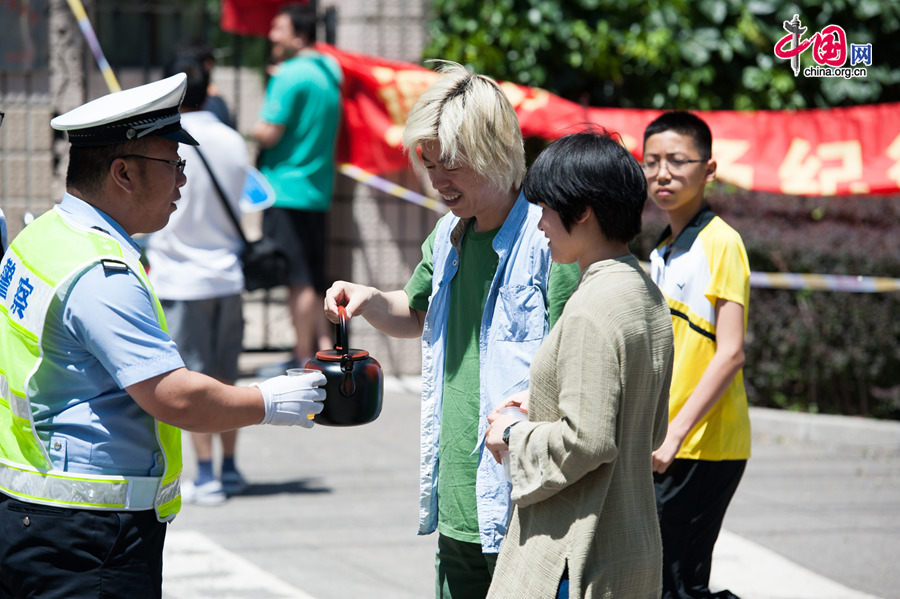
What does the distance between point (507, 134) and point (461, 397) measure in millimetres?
693

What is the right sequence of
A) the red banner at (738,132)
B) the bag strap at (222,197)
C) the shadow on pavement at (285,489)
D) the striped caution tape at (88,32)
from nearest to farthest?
the bag strap at (222,197) < the shadow on pavement at (285,489) < the red banner at (738,132) < the striped caution tape at (88,32)

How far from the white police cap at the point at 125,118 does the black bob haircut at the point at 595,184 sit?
0.85 meters

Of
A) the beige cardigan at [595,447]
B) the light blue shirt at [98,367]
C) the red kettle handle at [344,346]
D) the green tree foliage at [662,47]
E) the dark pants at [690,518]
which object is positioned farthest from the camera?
the green tree foliage at [662,47]

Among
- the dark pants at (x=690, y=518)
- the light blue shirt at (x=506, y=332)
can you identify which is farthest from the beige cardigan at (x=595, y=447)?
the dark pants at (x=690, y=518)

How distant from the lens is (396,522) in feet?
18.7

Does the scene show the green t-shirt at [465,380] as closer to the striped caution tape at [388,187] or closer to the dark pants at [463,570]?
the dark pants at [463,570]

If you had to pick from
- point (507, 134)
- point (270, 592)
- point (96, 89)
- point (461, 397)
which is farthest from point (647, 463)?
point (96, 89)

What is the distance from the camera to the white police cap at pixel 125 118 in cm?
262

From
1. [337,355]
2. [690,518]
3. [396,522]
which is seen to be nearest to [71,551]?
[337,355]

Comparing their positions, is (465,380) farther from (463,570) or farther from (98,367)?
(98,367)

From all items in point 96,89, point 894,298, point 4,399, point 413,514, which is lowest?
point 413,514

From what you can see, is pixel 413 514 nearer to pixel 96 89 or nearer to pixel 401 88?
pixel 401 88

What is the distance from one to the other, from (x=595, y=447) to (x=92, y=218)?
3.98 feet

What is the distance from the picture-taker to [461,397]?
3.16 metres
